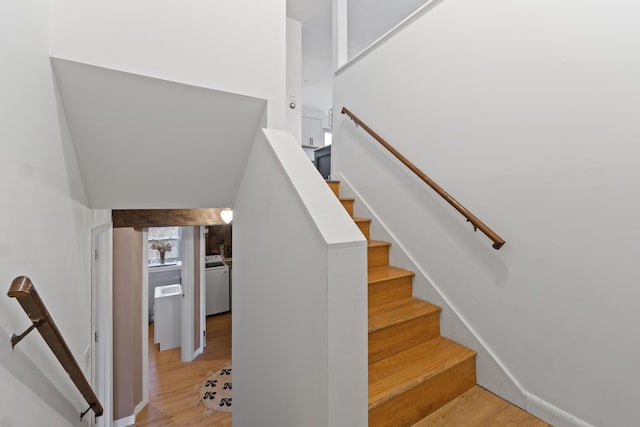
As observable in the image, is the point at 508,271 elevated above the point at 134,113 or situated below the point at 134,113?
below

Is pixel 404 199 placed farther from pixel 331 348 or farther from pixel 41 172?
pixel 41 172

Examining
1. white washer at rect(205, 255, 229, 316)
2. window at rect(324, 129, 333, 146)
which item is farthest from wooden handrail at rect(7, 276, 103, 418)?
window at rect(324, 129, 333, 146)

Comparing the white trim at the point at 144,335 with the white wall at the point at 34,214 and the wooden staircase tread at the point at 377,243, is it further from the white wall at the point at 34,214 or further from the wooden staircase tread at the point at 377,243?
the wooden staircase tread at the point at 377,243

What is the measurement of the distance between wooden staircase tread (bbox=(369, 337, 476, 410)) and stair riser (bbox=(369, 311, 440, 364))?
0.10 feet

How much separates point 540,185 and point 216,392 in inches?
155

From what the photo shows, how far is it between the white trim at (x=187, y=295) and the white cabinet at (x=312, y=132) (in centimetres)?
304

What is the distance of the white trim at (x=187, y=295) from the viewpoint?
4211 mm

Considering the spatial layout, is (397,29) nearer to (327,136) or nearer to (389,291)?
(389,291)

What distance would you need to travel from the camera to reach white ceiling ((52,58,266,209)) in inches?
55.1

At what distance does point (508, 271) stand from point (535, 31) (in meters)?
1.24

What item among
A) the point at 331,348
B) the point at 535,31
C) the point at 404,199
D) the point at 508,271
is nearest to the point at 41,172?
the point at 331,348

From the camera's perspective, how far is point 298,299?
1.22m

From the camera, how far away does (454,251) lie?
187 centimetres

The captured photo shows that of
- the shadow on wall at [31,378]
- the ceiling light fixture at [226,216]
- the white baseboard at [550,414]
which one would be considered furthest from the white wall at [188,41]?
the white baseboard at [550,414]
